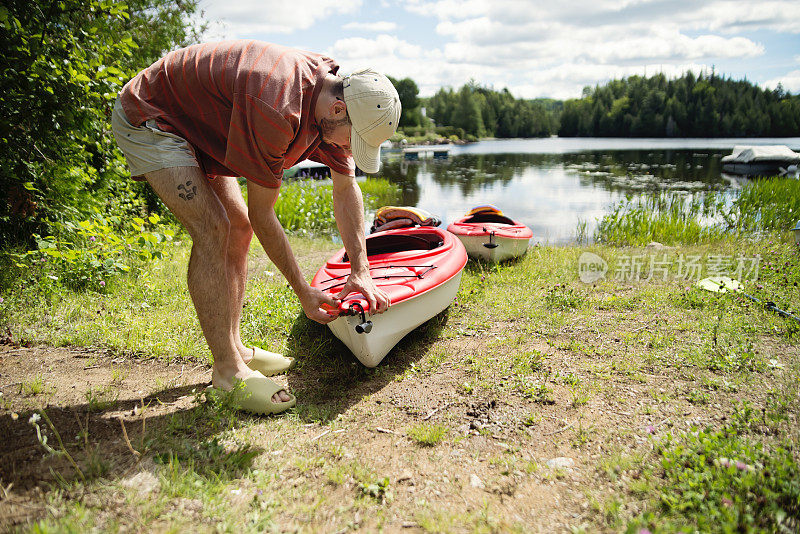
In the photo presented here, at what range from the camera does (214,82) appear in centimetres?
216

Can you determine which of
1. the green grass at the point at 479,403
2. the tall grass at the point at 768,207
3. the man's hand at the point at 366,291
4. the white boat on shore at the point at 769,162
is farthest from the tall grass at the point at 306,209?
the white boat on shore at the point at 769,162

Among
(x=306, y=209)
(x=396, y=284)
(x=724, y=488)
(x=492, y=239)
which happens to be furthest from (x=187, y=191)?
(x=306, y=209)

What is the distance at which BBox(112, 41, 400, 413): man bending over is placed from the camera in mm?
2064

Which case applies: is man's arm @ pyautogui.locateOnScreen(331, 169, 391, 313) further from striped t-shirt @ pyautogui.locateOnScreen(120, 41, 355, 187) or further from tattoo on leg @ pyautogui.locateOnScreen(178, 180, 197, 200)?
tattoo on leg @ pyautogui.locateOnScreen(178, 180, 197, 200)

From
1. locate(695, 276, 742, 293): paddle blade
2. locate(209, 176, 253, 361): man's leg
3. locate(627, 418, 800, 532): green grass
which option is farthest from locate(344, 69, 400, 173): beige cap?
locate(695, 276, 742, 293): paddle blade

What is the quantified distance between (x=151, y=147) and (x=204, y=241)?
0.50m

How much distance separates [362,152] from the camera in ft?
7.49

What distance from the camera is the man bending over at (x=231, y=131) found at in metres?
2.06

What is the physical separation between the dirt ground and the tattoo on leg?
103 cm

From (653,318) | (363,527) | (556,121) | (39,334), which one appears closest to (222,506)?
(363,527)

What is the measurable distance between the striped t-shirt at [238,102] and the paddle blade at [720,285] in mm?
3834

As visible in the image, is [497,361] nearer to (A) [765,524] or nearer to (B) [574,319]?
(B) [574,319]

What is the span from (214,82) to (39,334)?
2.44m

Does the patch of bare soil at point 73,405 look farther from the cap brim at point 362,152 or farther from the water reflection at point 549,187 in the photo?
the water reflection at point 549,187
